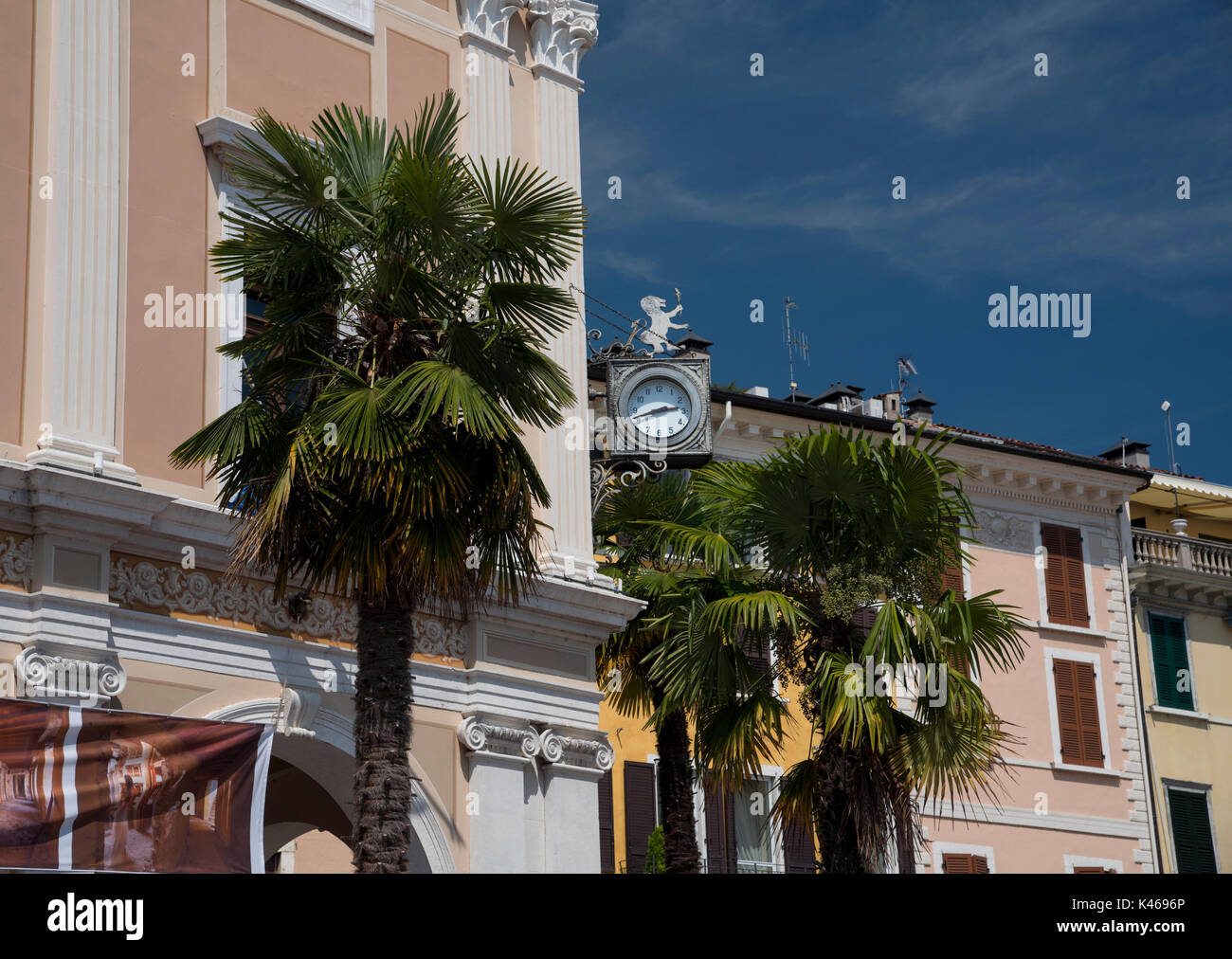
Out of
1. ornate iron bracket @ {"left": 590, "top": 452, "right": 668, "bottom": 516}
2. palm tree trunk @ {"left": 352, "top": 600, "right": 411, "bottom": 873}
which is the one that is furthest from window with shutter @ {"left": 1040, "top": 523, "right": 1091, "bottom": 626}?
palm tree trunk @ {"left": 352, "top": 600, "right": 411, "bottom": 873}

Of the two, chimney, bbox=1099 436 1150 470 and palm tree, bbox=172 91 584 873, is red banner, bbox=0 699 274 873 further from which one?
chimney, bbox=1099 436 1150 470

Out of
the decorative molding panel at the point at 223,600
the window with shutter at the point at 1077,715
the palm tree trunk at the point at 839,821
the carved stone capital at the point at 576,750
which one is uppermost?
the window with shutter at the point at 1077,715

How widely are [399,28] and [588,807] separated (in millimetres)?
8516

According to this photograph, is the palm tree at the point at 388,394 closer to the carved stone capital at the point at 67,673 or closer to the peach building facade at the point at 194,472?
the peach building facade at the point at 194,472

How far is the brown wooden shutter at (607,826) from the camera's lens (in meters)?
27.2

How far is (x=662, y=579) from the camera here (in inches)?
762

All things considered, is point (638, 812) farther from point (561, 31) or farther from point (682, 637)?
point (561, 31)

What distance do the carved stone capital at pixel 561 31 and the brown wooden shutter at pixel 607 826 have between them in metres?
11.4

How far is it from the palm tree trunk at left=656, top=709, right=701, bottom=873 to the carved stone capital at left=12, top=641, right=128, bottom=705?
23.4 ft

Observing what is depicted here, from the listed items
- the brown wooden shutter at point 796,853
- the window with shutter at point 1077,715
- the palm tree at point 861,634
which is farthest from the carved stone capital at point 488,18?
the window with shutter at point 1077,715

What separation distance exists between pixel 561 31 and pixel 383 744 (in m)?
10.6

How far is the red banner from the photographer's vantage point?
12305mm

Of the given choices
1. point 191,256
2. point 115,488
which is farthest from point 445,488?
point 191,256
